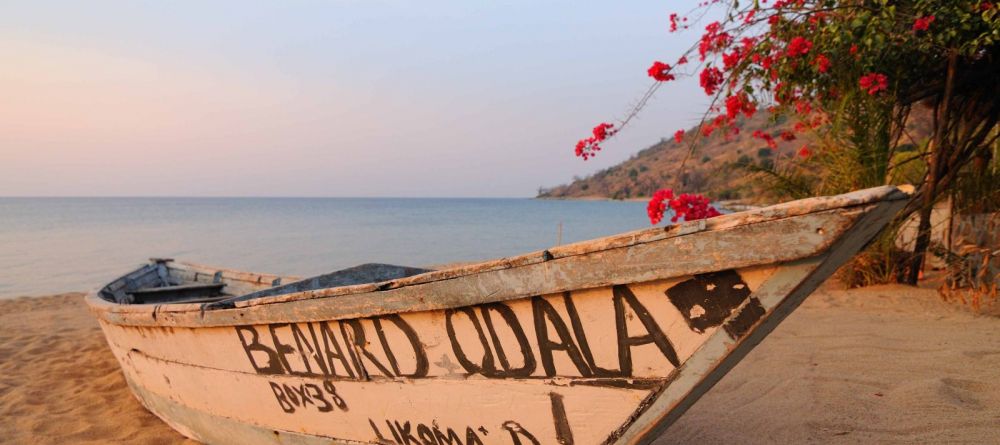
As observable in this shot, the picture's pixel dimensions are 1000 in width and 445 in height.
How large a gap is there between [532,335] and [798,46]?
4027mm

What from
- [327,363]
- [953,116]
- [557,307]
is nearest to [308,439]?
[327,363]

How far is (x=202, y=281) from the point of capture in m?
6.78

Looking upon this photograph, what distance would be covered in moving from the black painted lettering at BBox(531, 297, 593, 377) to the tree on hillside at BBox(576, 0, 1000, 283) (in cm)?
278

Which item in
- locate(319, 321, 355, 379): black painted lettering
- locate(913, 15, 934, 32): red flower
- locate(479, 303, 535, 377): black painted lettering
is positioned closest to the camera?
locate(479, 303, 535, 377): black painted lettering

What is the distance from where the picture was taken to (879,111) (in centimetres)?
525

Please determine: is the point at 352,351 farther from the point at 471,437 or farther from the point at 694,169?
the point at 694,169

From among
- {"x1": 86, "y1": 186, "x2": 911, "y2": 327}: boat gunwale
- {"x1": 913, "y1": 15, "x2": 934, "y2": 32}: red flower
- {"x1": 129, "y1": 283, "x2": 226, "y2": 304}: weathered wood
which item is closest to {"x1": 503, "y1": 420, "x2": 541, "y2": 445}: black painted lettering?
{"x1": 86, "y1": 186, "x2": 911, "y2": 327}: boat gunwale

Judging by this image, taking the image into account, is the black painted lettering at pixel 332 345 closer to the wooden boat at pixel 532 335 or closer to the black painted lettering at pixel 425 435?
the wooden boat at pixel 532 335

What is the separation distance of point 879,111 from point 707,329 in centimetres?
493

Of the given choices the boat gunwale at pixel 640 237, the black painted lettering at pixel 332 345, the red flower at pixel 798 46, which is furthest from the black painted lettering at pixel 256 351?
the red flower at pixel 798 46

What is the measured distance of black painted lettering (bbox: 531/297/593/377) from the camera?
6.08 ft

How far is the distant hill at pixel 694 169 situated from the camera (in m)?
6.54

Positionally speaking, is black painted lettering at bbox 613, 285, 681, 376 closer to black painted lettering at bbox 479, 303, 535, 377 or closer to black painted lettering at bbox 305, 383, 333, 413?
black painted lettering at bbox 479, 303, 535, 377

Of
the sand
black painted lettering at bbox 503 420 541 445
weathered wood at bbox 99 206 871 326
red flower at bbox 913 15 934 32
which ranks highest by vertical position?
red flower at bbox 913 15 934 32
